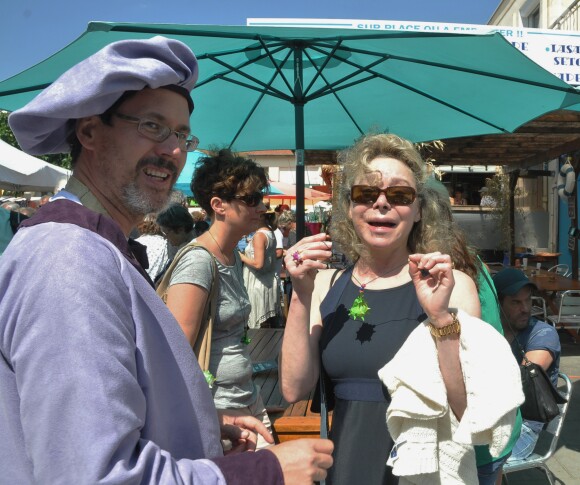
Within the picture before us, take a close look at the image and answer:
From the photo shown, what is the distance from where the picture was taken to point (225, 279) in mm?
2414

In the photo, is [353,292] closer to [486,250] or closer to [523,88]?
[523,88]

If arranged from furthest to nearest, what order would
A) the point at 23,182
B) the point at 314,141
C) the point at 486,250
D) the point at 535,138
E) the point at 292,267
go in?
the point at 486,250, the point at 23,182, the point at 535,138, the point at 314,141, the point at 292,267

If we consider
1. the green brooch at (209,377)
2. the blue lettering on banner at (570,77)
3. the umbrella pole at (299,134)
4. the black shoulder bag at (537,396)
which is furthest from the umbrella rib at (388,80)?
the blue lettering on banner at (570,77)

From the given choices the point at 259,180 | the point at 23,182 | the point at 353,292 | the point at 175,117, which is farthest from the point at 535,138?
the point at 23,182

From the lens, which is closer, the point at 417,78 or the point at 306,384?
the point at 306,384

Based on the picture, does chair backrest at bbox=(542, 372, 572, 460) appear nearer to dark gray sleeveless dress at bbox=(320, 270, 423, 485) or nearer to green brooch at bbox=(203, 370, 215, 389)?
dark gray sleeveless dress at bbox=(320, 270, 423, 485)

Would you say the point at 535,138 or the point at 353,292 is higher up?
the point at 535,138

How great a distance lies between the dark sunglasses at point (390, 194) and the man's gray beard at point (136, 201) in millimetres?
995

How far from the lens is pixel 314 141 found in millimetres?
5176

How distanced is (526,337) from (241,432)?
2.46m

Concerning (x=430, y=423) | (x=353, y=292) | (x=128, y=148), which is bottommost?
(x=430, y=423)

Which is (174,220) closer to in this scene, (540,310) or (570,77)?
(570,77)

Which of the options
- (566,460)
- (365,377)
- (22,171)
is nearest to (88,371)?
(365,377)

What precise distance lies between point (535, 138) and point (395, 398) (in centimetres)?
692
